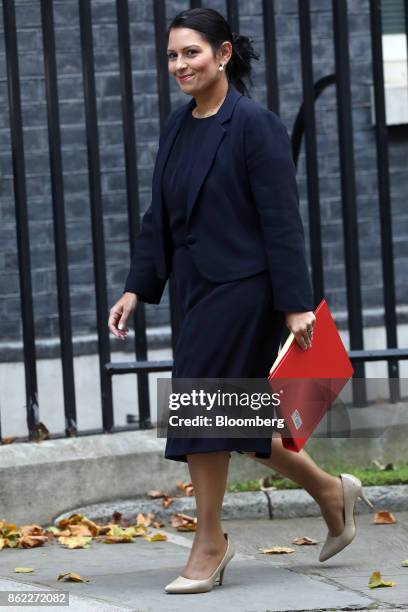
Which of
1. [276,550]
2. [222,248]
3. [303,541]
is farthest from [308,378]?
[303,541]

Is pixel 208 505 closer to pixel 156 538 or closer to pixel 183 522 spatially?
pixel 156 538

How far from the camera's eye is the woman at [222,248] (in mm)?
4375

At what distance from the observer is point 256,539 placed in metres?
5.38

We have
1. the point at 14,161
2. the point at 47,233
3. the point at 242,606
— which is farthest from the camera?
the point at 47,233

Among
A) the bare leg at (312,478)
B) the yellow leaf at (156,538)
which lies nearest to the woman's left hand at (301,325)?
the bare leg at (312,478)

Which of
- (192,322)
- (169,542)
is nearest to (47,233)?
(169,542)

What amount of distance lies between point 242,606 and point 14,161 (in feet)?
7.29

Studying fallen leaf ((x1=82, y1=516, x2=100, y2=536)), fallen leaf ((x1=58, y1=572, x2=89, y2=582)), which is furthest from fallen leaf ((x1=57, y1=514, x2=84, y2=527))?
fallen leaf ((x1=58, y1=572, x2=89, y2=582))

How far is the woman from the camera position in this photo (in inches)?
172

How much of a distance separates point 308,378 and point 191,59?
1005 millimetres

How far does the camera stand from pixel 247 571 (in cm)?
473

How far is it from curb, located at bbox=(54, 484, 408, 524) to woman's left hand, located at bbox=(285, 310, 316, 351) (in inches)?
57.1

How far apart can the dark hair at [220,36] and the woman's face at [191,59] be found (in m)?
0.02

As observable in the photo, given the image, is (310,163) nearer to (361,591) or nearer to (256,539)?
(256,539)
